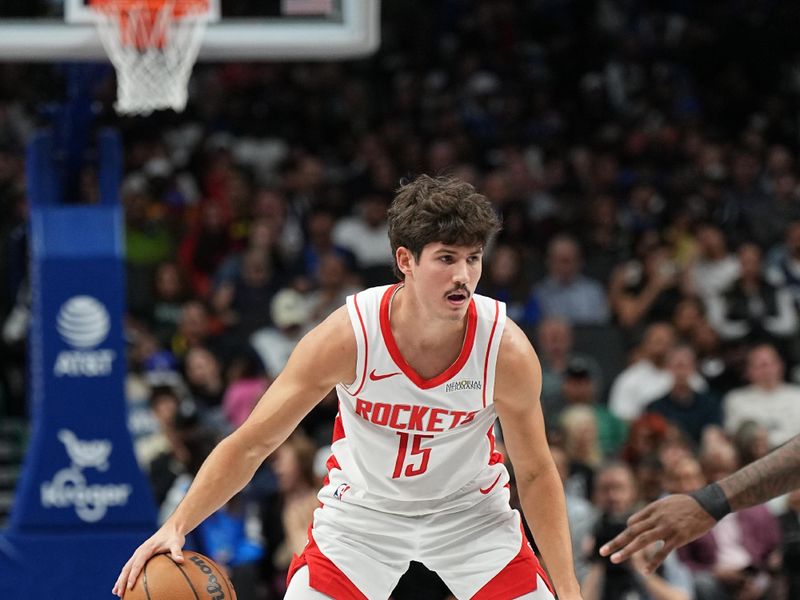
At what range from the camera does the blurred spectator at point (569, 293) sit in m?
11.1

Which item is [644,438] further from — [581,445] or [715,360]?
[715,360]

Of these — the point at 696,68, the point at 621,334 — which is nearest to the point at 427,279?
the point at 621,334

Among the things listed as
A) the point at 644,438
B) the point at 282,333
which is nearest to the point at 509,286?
the point at 282,333

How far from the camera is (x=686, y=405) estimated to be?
31.5ft

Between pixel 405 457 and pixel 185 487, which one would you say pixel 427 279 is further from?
pixel 185 487

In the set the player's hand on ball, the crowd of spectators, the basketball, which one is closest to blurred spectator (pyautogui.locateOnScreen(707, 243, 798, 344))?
the crowd of spectators

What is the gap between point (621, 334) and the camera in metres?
10.6

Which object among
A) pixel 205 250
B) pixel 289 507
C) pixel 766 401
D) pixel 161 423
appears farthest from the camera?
pixel 205 250

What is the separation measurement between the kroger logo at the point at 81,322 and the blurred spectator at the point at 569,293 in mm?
4550

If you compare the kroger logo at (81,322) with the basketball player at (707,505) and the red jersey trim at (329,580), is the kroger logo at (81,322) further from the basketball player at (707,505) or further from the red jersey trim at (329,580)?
the basketball player at (707,505)

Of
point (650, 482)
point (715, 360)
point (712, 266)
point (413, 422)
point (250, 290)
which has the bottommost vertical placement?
point (650, 482)

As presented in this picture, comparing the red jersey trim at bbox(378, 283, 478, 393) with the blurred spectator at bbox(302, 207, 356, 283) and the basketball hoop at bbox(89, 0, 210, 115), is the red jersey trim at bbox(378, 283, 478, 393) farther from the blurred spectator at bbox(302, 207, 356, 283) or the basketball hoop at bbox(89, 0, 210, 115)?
the blurred spectator at bbox(302, 207, 356, 283)

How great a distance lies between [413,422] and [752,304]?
6937 millimetres

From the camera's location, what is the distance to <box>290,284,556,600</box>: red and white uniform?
14.8ft
